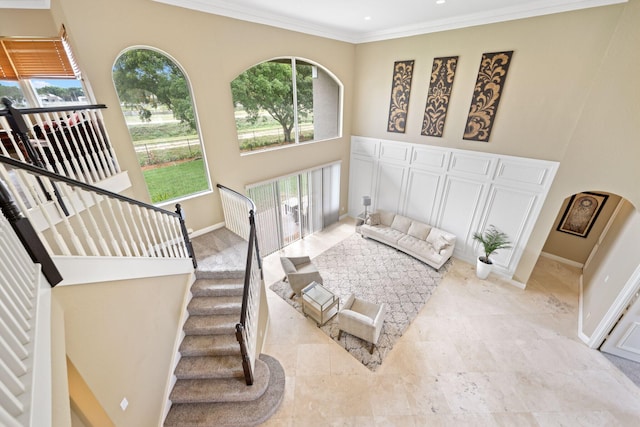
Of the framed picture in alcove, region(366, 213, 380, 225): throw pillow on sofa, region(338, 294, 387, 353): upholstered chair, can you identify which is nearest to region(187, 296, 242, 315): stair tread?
region(338, 294, 387, 353): upholstered chair

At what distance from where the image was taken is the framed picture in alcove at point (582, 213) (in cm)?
539

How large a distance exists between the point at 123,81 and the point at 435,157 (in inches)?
242

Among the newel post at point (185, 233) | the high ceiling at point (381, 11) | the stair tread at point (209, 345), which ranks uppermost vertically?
the high ceiling at point (381, 11)

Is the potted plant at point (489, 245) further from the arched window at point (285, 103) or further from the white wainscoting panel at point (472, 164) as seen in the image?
the arched window at point (285, 103)

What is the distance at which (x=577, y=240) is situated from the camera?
19.1 ft

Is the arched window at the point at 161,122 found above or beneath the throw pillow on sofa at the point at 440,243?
above

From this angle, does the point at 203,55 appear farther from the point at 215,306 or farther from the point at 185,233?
the point at 215,306

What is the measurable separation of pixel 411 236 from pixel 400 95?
3.58 m

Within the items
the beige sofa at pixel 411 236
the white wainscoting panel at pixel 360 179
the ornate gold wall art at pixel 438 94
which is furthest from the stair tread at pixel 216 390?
the ornate gold wall art at pixel 438 94

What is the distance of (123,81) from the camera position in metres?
3.50

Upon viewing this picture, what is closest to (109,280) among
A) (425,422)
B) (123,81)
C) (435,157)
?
(123,81)

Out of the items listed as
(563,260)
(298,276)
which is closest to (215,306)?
(298,276)

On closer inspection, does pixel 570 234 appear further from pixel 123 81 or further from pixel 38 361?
pixel 123 81

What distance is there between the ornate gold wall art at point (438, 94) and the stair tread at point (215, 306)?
218 inches
